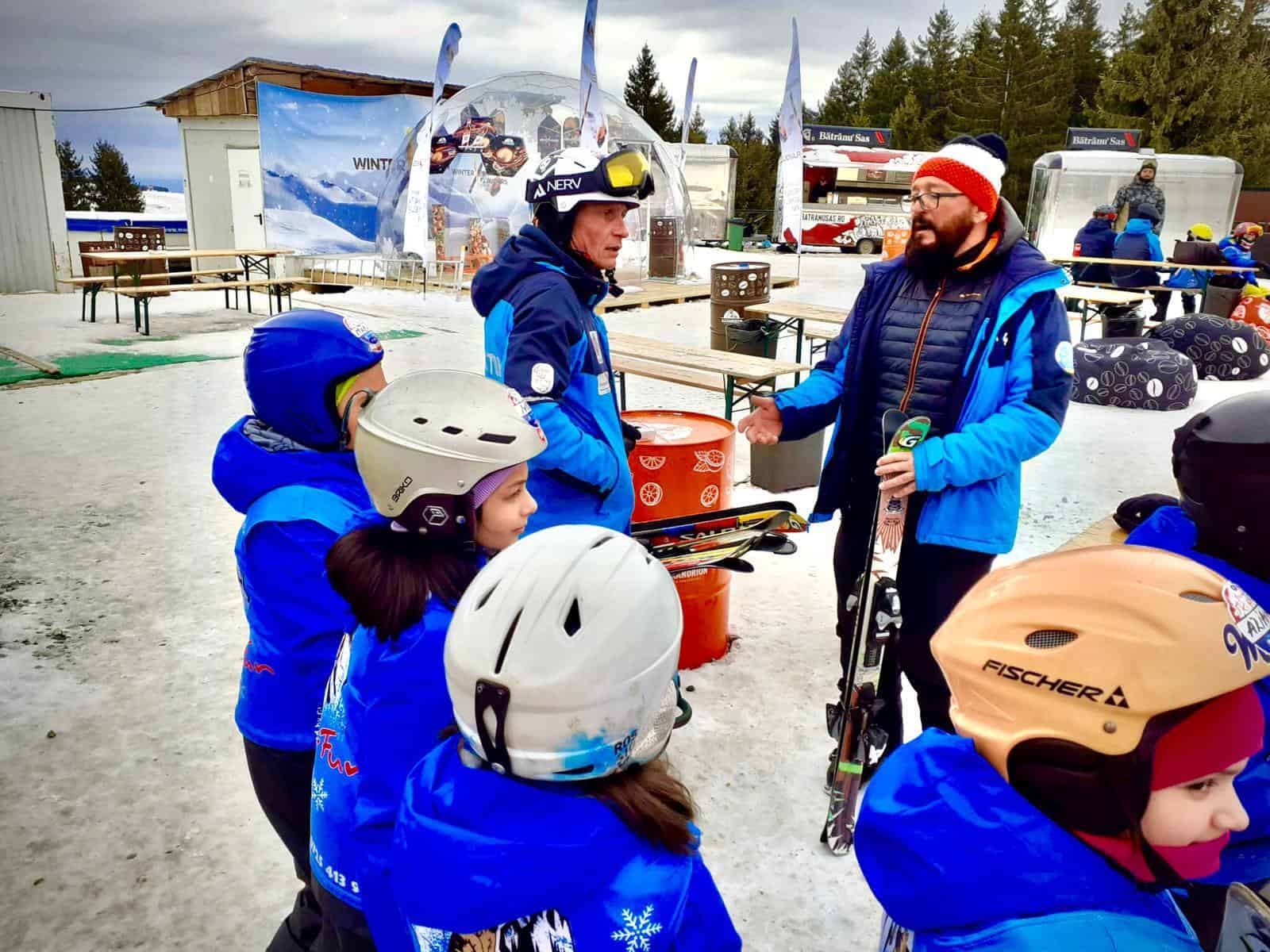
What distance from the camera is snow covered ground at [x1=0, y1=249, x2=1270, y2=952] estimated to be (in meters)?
2.93

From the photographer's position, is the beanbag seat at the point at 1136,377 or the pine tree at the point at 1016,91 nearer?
the beanbag seat at the point at 1136,377

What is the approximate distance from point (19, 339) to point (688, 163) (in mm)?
24425

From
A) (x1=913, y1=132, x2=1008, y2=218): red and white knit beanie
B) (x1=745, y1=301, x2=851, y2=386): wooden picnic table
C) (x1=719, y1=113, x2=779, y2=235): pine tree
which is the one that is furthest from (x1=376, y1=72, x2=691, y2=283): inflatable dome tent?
(x1=719, y1=113, x2=779, y2=235): pine tree

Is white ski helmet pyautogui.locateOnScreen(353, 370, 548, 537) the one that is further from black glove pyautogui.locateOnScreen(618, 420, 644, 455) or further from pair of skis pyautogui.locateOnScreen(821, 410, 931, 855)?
black glove pyautogui.locateOnScreen(618, 420, 644, 455)

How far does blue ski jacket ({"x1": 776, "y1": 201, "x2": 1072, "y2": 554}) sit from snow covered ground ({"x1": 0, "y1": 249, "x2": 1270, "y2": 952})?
4.18ft

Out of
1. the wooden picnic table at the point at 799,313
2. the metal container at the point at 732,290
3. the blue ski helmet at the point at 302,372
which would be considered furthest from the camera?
the metal container at the point at 732,290

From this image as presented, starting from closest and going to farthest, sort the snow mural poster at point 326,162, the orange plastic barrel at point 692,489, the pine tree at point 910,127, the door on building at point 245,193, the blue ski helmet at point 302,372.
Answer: the blue ski helmet at point 302,372 → the orange plastic barrel at point 692,489 → the snow mural poster at point 326,162 → the door on building at point 245,193 → the pine tree at point 910,127

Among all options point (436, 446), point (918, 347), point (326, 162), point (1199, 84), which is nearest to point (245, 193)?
point (326, 162)

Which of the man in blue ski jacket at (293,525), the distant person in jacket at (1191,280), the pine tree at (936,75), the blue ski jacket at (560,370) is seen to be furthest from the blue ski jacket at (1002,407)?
the pine tree at (936,75)

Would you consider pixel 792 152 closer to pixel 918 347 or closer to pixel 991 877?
pixel 918 347

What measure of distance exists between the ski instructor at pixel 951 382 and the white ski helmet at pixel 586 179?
96cm

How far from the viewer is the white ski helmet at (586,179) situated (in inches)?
123

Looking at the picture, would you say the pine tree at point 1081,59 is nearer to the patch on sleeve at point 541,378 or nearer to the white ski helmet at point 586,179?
the white ski helmet at point 586,179

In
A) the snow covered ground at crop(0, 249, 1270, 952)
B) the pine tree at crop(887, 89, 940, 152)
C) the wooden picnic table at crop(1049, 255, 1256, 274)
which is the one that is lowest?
the snow covered ground at crop(0, 249, 1270, 952)
